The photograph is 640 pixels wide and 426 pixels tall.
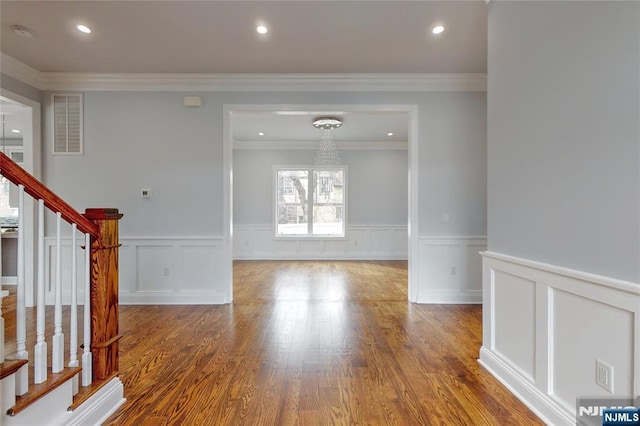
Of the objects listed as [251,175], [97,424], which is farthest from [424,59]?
[251,175]

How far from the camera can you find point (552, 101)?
5.73 ft

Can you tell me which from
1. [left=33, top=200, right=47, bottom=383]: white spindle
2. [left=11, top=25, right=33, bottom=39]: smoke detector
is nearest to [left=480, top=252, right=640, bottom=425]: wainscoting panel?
[left=33, top=200, right=47, bottom=383]: white spindle

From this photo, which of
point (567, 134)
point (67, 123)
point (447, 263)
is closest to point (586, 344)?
point (567, 134)

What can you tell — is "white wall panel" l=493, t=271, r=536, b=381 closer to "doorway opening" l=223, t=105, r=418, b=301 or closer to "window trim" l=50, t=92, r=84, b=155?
"window trim" l=50, t=92, r=84, b=155

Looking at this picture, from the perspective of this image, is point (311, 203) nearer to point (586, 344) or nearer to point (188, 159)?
point (188, 159)

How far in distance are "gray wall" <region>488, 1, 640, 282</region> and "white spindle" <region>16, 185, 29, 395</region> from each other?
2.56 m

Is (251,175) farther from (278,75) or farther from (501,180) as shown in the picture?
(501,180)

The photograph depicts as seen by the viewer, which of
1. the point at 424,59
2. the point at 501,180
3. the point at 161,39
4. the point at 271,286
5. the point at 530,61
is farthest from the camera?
the point at 271,286

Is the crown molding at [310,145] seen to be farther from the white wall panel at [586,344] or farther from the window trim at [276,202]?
the white wall panel at [586,344]

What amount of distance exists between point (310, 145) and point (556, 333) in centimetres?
639

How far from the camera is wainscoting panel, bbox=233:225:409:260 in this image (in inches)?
297

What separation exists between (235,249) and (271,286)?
9.47 ft

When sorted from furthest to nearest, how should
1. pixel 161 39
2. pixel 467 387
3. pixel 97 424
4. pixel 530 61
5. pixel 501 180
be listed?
pixel 161 39 → pixel 501 180 → pixel 467 387 → pixel 530 61 → pixel 97 424

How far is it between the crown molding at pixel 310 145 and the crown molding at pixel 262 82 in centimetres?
347
